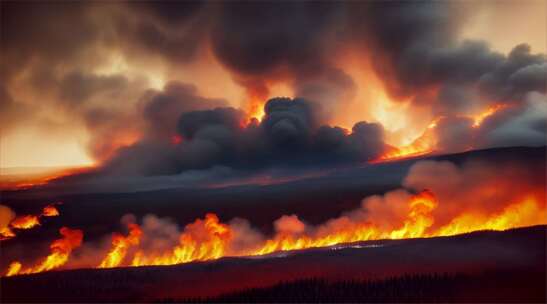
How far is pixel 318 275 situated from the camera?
74.3 m

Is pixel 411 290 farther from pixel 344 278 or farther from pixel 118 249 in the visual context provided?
pixel 118 249

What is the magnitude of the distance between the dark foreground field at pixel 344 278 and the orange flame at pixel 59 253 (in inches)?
1338

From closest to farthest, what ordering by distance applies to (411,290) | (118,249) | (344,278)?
(411,290), (344,278), (118,249)

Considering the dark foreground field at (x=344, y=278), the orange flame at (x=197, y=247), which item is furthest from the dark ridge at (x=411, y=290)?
the orange flame at (x=197, y=247)

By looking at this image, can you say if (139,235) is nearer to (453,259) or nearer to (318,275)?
(318,275)

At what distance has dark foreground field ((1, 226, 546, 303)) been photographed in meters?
64.9

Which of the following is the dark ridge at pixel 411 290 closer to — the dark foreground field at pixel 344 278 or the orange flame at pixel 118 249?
the dark foreground field at pixel 344 278

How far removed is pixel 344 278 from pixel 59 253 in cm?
7640

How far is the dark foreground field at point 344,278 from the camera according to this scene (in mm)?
64938

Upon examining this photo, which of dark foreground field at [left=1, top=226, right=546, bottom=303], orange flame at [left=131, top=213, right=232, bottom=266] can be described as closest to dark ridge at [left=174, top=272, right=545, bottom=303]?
dark foreground field at [left=1, top=226, right=546, bottom=303]

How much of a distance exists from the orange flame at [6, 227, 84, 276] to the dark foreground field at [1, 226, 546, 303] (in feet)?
111

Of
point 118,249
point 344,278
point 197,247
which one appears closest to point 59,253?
point 118,249

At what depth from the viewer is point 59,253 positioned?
11231cm

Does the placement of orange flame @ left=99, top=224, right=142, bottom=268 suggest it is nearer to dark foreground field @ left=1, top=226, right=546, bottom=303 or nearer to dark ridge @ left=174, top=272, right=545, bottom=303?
dark foreground field @ left=1, top=226, right=546, bottom=303
